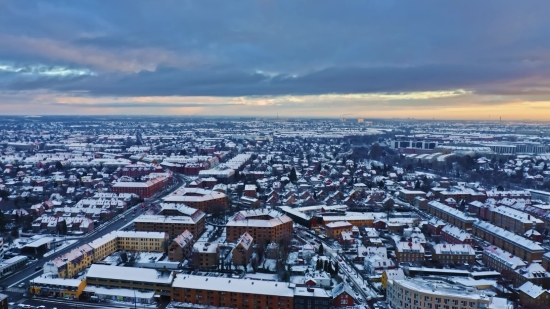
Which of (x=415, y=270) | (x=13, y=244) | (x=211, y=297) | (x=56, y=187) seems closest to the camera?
(x=211, y=297)

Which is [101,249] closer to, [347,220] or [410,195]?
[347,220]

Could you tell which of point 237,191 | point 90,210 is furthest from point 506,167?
point 90,210

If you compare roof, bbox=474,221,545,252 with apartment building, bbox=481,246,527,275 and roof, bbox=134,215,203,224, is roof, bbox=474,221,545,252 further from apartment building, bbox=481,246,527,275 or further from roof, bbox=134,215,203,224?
roof, bbox=134,215,203,224

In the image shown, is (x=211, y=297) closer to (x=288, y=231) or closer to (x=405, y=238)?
(x=288, y=231)

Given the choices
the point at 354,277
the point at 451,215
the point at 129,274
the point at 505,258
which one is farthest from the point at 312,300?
the point at 451,215

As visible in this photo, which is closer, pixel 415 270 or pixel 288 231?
pixel 415 270

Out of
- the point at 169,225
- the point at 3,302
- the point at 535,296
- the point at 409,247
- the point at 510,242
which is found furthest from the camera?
the point at 169,225

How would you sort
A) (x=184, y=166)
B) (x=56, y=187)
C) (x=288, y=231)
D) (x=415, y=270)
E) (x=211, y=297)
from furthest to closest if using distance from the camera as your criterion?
(x=184, y=166) → (x=56, y=187) → (x=288, y=231) → (x=415, y=270) → (x=211, y=297)

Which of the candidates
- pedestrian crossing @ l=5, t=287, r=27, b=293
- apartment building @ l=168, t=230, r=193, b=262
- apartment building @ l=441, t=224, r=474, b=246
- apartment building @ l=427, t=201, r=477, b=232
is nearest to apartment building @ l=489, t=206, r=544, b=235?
apartment building @ l=427, t=201, r=477, b=232
